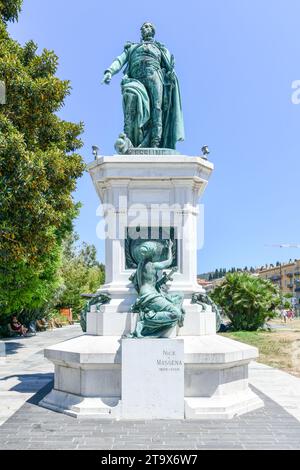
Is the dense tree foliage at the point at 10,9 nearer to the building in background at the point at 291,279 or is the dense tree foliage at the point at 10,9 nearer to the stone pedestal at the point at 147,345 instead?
the stone pedestal at the point at 147,345

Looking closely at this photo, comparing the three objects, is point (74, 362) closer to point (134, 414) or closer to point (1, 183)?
point (134, 414)

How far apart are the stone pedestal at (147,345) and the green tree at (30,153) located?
13.1ft

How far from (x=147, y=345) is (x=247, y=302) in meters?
25.6

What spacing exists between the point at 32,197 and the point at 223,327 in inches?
896

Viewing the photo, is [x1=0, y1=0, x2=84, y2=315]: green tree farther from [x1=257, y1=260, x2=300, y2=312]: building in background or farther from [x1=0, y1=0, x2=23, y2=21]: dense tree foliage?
[x1=257, y1=260, x2=300, y2=312]: building in background

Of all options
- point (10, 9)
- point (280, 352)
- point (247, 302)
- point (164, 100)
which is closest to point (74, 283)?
point (247, 302)

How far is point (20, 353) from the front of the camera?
18516 mm

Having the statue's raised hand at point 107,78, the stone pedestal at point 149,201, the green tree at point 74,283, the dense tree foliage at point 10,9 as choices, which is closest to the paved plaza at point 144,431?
the stone pedestal at point 149,201

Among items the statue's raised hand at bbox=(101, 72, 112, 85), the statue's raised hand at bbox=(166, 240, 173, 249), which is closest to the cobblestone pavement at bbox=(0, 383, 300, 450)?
the statue's raised hand at bbox=(166, 240, 173, 249)

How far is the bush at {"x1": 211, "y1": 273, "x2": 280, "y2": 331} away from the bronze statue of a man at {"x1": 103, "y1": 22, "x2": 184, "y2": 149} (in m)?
23.4

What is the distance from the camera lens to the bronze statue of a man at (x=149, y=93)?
30.7ft

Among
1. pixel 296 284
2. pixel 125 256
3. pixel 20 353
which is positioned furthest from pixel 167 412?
pixel 296 284

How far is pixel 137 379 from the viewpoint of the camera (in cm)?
684

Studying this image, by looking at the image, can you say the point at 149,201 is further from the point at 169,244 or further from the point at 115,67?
the point at 115,67
